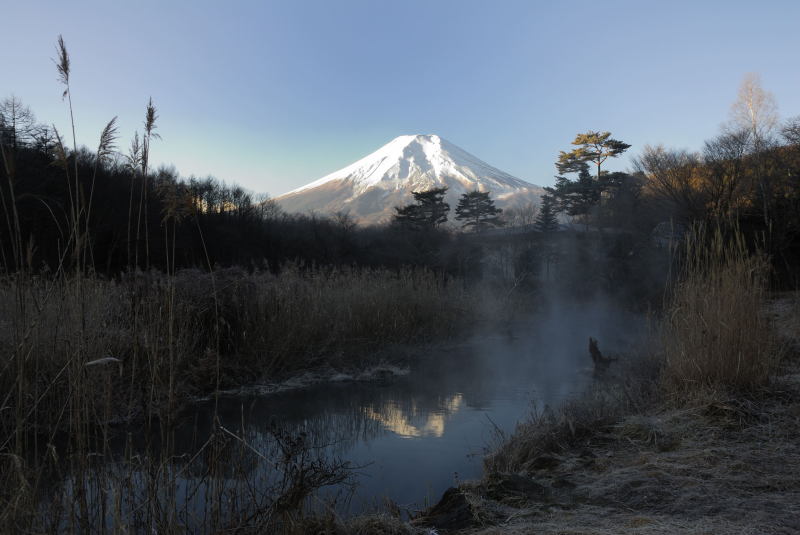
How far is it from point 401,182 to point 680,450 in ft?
270

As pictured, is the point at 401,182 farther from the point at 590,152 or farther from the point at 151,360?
the point at 151,360

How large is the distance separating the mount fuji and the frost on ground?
61.5m

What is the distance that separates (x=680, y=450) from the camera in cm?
322

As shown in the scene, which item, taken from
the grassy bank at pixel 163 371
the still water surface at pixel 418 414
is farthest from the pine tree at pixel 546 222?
the still water surface at pixel 418 414

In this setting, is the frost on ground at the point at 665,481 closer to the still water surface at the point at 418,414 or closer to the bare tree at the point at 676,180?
the still water surface at the point at 418,414

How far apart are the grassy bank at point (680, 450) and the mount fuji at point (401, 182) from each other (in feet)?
199

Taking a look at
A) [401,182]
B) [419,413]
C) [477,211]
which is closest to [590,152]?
[477,211]

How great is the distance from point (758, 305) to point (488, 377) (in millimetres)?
4190

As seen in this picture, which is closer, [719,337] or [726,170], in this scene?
[719,337]

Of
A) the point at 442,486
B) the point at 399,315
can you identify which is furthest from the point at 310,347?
the point at 442,486

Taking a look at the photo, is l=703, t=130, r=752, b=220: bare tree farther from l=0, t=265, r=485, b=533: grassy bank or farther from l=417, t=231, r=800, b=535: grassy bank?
l=417, t=231, r=800, b=535: grassy bank

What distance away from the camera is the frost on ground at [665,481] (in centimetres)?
228

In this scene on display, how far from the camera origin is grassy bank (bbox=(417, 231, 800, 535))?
238 cm

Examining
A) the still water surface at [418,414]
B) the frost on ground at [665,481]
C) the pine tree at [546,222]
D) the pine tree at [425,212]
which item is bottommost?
the still water surface at [418,414]
